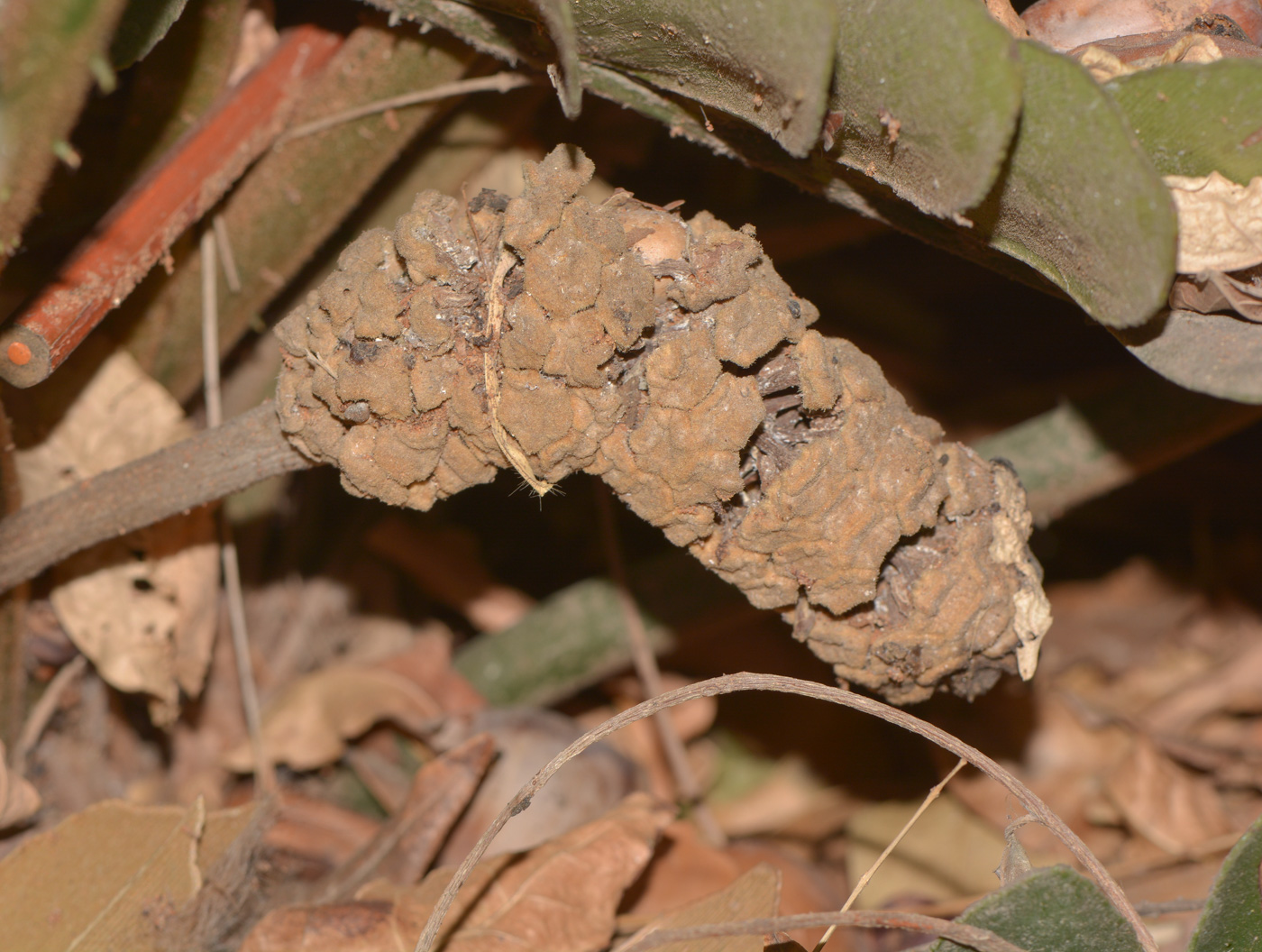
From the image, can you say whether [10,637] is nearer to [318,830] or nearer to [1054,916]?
[318,830]

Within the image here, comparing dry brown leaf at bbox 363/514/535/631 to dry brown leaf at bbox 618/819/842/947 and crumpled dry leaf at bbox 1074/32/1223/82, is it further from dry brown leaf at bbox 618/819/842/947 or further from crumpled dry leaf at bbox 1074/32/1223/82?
crumpled dry leaf at bbox 1074/32/1223/82

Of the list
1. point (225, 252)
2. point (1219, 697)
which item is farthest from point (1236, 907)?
point (225, 252)

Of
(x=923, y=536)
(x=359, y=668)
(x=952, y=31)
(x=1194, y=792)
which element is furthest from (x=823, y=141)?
(x=1194, y=792)

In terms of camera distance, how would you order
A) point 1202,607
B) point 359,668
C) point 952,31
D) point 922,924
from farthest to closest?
point 1202,607, point 359,668, point 922,924, point 952,31

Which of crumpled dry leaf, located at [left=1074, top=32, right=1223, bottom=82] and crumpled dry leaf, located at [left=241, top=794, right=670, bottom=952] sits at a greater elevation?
crumpled dry leaf, located at [left=1074, top=32, right=1223, bottom=82]

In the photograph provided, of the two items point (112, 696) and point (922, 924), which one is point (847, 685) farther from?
point (112, 696)

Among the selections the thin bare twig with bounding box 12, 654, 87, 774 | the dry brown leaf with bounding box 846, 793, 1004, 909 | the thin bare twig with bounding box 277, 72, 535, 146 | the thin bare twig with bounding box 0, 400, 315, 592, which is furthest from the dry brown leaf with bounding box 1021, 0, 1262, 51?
the thin bare twig with bounding box 12, 654, 87, 774
